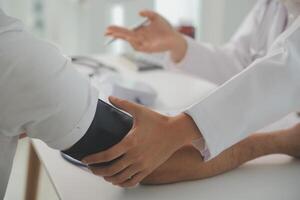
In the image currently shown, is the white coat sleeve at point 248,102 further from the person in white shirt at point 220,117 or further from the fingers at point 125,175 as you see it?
the fingers at point 125,175

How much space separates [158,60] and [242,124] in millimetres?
688

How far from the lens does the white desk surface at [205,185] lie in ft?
1.93

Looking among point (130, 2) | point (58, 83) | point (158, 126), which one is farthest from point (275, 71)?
point (130, 2)

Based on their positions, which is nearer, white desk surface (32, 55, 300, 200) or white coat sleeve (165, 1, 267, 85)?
white desk surface (32, 55, 300, 200)

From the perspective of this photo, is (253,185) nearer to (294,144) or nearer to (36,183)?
(294,144)

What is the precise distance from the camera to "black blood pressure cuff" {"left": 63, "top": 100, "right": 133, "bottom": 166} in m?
0.53

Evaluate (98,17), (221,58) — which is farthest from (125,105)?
(98,17)

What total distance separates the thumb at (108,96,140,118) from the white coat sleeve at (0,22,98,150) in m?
0.05

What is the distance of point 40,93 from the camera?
0.48 meters

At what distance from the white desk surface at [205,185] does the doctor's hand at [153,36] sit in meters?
0.41

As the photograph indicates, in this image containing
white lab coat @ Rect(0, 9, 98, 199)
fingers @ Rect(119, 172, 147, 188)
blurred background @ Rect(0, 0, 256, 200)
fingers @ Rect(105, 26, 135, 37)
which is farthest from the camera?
blurred background @ Rect(0, 0, 256, 200)

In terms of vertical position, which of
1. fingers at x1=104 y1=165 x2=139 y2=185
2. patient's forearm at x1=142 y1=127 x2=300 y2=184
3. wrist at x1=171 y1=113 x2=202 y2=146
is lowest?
patient's forearm at x1=142 y1=127 x2=300 y2=184

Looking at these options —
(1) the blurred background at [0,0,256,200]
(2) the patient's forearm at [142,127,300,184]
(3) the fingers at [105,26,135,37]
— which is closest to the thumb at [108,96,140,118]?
(2) the patient's forearm at [142,127,300,184]

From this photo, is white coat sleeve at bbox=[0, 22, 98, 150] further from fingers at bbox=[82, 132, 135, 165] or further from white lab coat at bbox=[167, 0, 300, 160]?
white lab coat at bbox=[167, 0, 300, 160]
